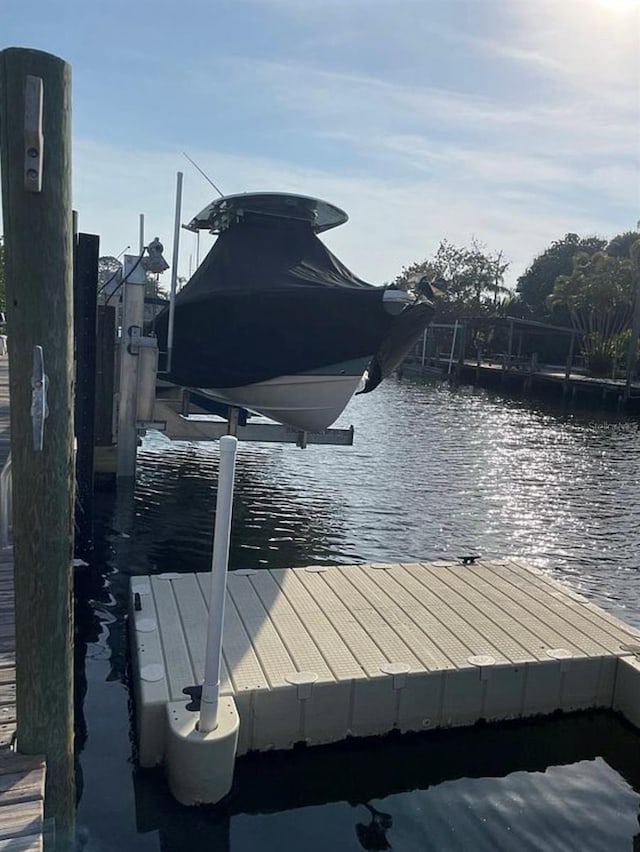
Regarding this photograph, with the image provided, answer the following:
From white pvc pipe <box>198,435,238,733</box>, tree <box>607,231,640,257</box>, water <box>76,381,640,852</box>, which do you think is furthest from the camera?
tree <box>607,231,640,257</box>

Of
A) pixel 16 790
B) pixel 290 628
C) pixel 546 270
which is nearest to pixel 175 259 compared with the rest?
pixel 290 628

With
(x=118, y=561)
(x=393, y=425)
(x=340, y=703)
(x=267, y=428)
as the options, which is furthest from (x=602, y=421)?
(x=340, y=703)

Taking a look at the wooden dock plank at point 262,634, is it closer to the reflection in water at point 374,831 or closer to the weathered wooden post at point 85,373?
the reflection in water at point 374,831

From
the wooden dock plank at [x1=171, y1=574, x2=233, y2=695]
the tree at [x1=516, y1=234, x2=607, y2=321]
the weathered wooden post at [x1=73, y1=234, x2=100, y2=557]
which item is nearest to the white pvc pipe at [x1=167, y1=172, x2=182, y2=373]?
the weathered wooden post at [x1=73, y1=234, x2=100, y2=557]

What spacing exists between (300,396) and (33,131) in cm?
697

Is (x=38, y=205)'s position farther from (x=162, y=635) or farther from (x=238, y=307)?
(x=238, y=307)

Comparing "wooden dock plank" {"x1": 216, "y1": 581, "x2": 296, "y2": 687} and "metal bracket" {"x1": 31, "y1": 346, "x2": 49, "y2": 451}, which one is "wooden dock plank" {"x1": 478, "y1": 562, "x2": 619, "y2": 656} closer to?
"wooden dock plank" {"x1": 216, "y1": 581, "x2": 296, "y2": 687}

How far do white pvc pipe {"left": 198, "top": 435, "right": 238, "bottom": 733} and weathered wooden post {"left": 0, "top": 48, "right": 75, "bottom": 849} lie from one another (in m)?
0.73

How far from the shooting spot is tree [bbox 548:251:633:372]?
136ft

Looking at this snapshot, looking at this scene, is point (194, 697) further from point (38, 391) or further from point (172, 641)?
point (38, 391)

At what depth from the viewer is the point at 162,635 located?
5004 mm

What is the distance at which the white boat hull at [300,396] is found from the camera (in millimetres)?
9328

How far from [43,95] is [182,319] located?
22.2ft

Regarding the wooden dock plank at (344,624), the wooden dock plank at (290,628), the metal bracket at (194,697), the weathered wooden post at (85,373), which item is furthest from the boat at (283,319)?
the metal bracket at (194,697)
